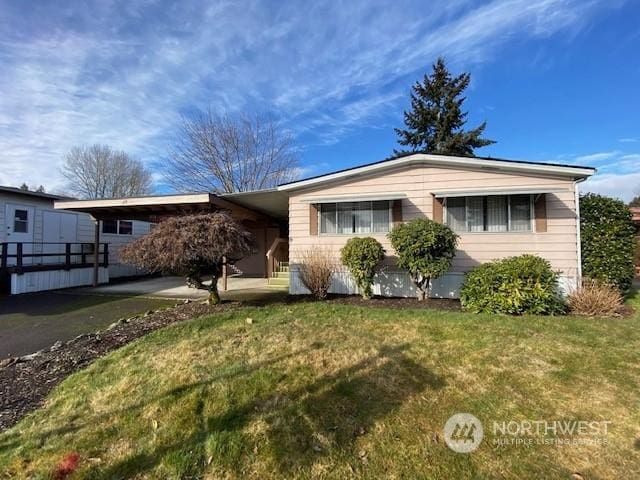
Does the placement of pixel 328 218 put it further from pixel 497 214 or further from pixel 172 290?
pixel 172 290

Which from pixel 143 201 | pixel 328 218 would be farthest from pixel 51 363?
pixel 328 218

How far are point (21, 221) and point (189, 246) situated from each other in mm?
9704

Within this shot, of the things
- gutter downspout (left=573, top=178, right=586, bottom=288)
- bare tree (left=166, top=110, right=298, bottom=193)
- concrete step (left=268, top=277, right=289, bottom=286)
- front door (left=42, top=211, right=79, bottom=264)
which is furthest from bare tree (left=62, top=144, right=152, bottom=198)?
gutter downspout (left=573, top=178, right=586, bottom=288)

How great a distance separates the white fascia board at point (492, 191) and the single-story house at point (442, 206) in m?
0.02

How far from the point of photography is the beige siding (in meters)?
7.36

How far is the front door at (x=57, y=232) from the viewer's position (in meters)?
12.2

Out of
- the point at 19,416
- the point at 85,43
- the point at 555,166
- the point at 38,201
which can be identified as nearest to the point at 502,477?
the point at 19,416

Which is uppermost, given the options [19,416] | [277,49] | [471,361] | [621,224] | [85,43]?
[277,49]

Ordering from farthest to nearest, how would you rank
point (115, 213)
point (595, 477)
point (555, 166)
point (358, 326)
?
point (115, 213) < point (555, 166) < point (358, 326) < point (595, 477)

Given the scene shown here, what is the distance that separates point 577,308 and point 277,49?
11821mm

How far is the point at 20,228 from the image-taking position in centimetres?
1153

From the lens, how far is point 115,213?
11.4m

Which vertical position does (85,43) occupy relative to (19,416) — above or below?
above

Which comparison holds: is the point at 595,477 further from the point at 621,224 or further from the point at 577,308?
the point at 621,224
